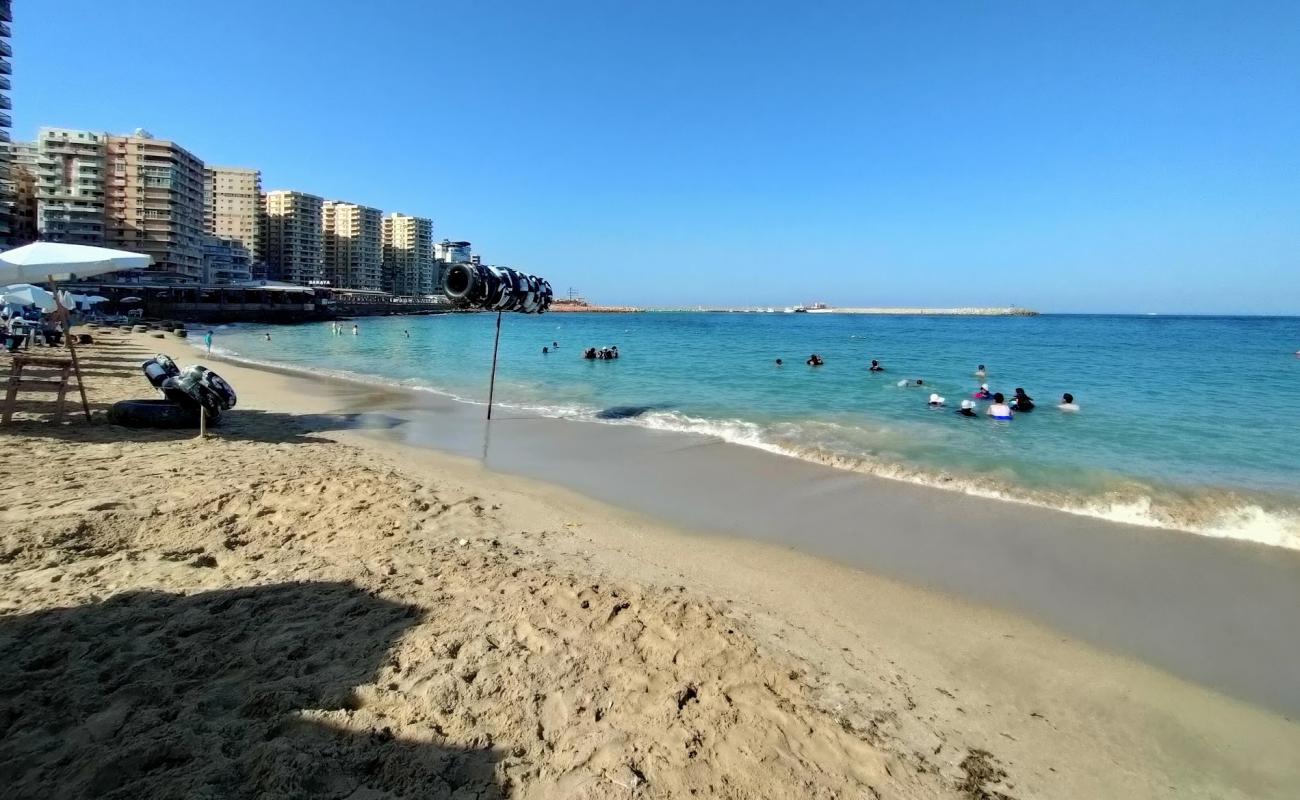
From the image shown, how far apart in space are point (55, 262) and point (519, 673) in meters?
8.47

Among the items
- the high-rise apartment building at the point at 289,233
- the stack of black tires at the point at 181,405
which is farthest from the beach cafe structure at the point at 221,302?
the stack of black tires at the point at 181,405

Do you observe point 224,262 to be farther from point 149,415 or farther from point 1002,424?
point 1002,424

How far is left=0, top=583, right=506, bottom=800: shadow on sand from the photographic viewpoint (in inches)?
83.4

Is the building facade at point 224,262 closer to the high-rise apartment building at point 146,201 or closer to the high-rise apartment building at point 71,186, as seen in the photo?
the high-rise apartment building at point 146,201

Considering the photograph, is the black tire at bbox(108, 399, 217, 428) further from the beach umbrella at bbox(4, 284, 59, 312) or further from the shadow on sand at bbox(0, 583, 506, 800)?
the beach umbrella at bbox(4, 284, 59, 312)

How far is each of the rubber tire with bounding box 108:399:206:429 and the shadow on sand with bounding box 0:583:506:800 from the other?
224 inches

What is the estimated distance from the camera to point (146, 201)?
271 feet

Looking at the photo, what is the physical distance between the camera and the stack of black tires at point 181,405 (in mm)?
7957

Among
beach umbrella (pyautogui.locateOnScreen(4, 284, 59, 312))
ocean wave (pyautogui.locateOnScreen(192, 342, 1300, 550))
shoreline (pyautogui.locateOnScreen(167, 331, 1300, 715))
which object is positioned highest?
beach umbrella (pyautogui.locateOnScreen(4, 284, 59, 312))

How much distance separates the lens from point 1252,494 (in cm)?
728

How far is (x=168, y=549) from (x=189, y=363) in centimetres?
2054

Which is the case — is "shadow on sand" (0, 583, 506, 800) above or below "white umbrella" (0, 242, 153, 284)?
below

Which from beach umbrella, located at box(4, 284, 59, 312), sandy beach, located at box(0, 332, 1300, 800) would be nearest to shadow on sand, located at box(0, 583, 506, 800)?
sandy beach, located at box(0, 332, 1300, 800)

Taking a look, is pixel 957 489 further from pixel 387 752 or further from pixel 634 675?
pixel 387 752
